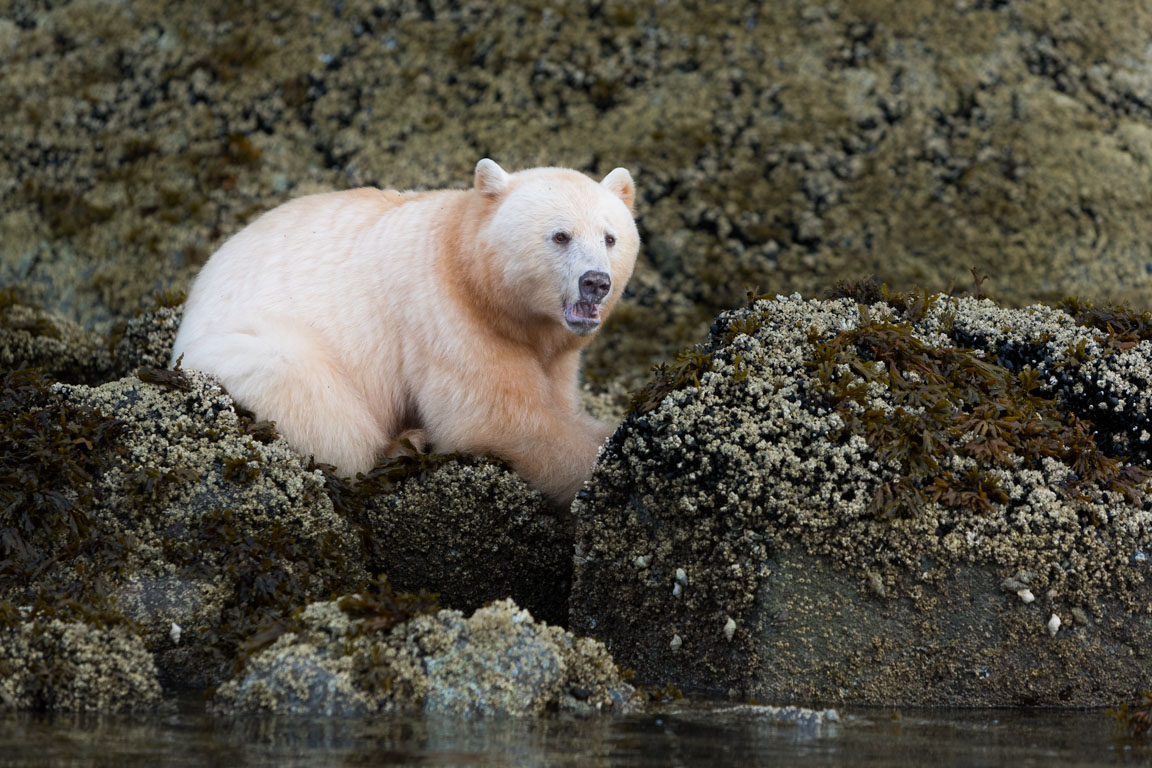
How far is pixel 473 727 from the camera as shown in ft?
14.2

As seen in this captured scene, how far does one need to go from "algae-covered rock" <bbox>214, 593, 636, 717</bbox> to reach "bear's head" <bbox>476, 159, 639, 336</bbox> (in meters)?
2.38

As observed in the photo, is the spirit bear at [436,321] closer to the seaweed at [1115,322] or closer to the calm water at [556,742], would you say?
the calm water at [556,742]

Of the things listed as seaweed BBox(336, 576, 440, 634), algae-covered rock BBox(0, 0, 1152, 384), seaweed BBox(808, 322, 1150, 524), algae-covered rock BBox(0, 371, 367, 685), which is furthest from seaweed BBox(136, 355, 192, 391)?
algae-covered rock BBox(0, 0, 1152, 384)

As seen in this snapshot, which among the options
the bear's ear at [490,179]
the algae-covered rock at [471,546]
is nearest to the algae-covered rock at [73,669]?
the algae-covered rock at [471,546]

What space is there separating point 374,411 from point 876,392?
119 inches

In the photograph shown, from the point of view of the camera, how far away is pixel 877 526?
5.22m

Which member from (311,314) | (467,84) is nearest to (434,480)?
(311,314)

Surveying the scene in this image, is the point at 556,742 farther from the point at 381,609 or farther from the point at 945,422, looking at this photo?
the point at 945,422

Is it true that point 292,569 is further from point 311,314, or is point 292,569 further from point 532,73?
point 532,73

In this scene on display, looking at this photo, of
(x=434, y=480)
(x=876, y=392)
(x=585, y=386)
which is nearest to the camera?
(x=876, y=392)

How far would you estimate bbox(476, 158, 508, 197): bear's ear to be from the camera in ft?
Result: 23.7

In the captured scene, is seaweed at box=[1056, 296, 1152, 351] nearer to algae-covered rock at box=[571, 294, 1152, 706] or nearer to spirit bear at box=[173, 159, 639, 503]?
algae-covered rock at box=[571, 294, 1152, 706]

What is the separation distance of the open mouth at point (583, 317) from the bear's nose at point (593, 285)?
0.07 metres

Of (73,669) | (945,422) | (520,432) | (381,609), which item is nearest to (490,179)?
(520,432)
